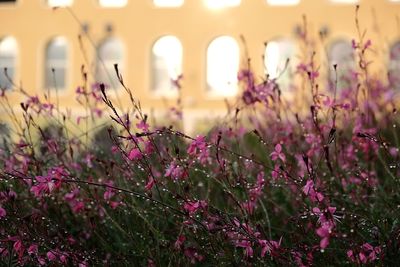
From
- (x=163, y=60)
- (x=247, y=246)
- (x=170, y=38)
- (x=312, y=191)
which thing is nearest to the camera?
(x=312, y=191)

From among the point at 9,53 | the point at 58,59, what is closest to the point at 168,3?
the point at 58,59

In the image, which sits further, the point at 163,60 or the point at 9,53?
the point at 9,53

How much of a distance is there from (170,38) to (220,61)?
176 centimetres

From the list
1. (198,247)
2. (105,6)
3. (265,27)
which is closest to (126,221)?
(198,247)

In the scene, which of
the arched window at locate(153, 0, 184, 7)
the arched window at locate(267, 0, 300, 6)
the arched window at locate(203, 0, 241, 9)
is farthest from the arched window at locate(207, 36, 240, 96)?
the arched window at locate(153, 0, 184, 7)

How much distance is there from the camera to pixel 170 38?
1942 cm

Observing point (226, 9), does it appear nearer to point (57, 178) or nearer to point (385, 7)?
point (385, 7)

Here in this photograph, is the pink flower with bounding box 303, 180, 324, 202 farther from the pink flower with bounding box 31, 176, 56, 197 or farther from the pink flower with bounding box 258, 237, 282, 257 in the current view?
the pink flower with bounding box 31, 176, 56, 197

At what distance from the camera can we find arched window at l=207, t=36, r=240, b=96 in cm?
1888

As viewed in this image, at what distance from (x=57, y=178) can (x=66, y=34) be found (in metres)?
18.3

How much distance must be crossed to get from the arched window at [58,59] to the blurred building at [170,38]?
0.03m

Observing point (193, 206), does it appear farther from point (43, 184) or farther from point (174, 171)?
point (43, 184)

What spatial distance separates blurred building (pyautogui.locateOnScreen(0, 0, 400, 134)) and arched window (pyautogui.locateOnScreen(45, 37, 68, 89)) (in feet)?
0.11

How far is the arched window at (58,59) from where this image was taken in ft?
65.0
